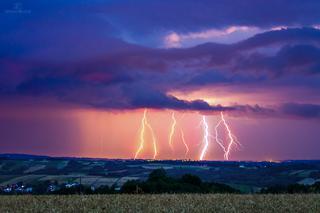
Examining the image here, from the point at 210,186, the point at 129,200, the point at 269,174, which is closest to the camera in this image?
the point at 129,200

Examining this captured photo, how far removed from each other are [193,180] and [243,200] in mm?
27158

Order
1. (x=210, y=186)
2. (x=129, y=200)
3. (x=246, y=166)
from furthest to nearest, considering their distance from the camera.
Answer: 1. (x=246, y=166)
2. (x=210, y=186)
3. (x=129, y=200)

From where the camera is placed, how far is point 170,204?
23203mm

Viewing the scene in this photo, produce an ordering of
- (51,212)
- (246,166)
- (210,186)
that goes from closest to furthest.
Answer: (51,212)
(210,186)
(246,166)

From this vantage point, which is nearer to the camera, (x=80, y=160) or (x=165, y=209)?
(x=165, y=209)

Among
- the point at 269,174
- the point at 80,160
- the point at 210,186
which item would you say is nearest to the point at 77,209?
the point at 210,186

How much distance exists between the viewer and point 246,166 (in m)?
150

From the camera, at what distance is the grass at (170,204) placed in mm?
21297

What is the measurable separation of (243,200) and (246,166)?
12775cm

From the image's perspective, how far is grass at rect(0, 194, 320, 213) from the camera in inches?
838

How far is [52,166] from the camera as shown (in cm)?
15788

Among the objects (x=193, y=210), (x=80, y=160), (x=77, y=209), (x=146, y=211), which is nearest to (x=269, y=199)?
(x=193, y=210)

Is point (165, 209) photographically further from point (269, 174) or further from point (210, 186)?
point (269, 174)

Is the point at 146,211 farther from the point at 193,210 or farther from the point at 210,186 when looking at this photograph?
the point at 210,186
